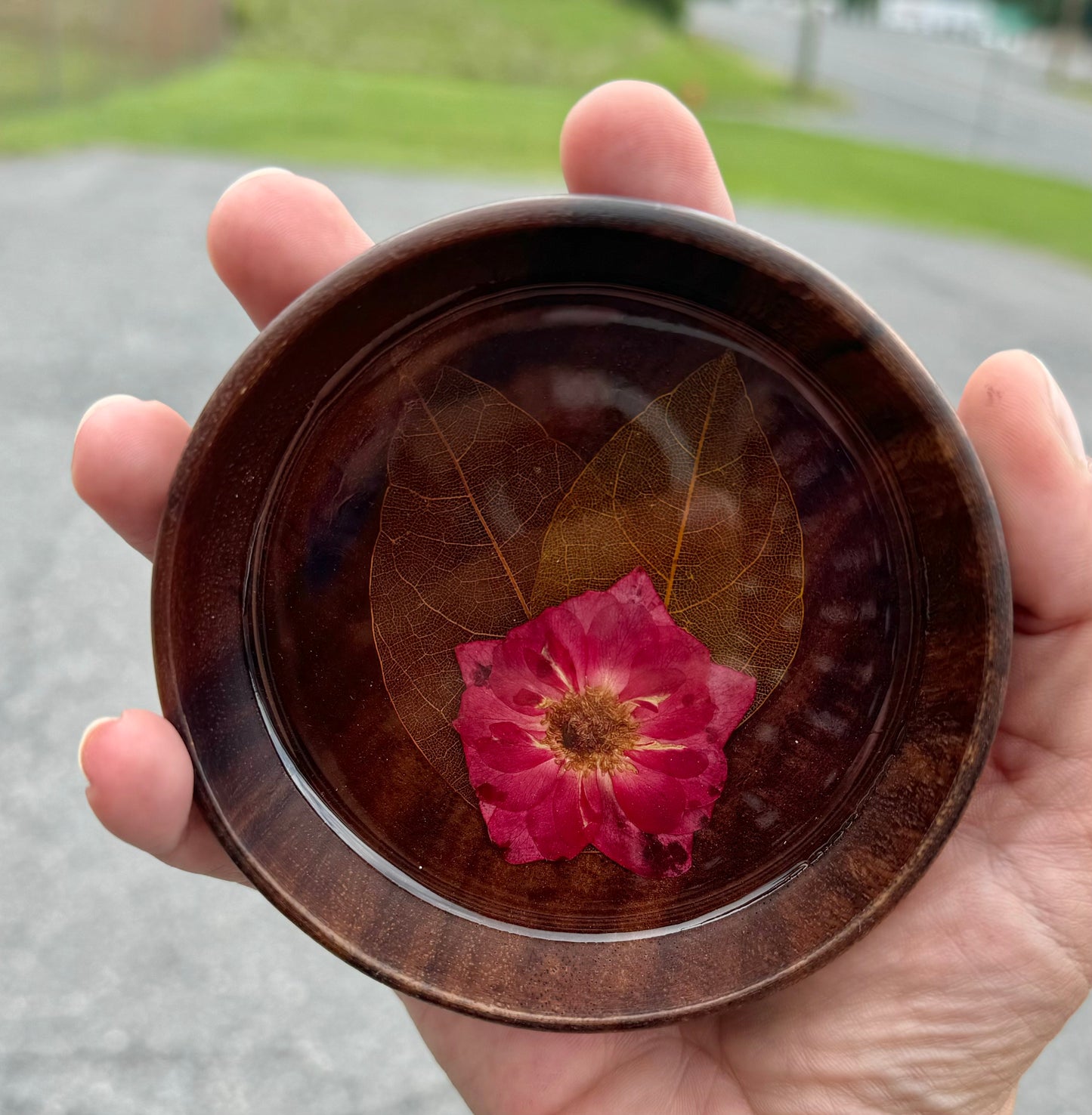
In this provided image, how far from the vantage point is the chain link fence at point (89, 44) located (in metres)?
4.12

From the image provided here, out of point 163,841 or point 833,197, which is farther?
point 833,197

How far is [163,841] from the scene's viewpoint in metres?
0.56

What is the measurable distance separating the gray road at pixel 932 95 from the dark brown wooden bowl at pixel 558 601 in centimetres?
539

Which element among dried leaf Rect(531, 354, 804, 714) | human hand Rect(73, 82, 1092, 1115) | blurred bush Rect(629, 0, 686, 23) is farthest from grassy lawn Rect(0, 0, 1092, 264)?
dried leaf Rect(531, 354, 804, 714)

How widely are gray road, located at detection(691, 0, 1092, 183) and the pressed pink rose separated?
5430 mm

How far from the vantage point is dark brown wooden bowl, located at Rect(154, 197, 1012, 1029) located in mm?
536

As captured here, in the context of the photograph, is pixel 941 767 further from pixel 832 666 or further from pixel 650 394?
pixel 650 394

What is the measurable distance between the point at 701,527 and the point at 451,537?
0.14 metres

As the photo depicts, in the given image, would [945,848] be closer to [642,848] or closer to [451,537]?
[642,848]

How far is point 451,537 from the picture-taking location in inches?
23.3

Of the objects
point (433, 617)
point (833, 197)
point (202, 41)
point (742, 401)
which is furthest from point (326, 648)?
point (202, 41)

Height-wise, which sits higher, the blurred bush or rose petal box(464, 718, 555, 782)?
rose petal box(464, 718, 555, 782)

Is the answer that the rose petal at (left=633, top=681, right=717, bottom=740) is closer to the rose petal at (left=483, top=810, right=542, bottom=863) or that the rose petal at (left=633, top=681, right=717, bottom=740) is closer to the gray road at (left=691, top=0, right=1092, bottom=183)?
the rose petal at (left=483, top=810, right=542, bottom=863)

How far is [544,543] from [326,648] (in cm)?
14
